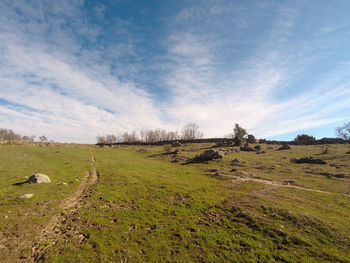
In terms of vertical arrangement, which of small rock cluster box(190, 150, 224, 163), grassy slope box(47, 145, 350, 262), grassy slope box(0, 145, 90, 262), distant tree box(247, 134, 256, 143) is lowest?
grassy slope box(47, 145, 350, 262)

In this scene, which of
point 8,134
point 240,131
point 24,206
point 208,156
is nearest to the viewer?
point 24,206

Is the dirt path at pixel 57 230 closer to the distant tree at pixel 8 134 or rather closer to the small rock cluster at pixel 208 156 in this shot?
the small rock cluster at pixel 208 156

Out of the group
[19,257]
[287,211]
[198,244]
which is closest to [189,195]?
[198,244]

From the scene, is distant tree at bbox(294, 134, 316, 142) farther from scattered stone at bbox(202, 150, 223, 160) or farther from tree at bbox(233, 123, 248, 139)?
scattered stone at bbox(202, 150, 223, 160)

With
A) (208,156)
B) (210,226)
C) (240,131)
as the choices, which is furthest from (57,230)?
(240,131)

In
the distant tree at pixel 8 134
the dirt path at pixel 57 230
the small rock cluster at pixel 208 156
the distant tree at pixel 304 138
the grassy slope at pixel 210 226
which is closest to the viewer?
the dirt path at pixel 57 230

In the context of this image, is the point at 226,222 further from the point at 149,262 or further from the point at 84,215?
the point at 84,215

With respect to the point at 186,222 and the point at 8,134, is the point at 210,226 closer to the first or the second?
the point at 186,222

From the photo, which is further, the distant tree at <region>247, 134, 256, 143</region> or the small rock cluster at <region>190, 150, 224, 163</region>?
the distant tree at <region>247, 134, 256, 143</region>

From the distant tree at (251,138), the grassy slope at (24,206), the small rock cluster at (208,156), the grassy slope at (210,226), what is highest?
the distant tree at (251,138)

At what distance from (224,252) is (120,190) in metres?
12.2

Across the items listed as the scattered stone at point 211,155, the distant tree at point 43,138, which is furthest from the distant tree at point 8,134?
the scattered stone at point 211,155

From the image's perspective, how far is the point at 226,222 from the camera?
1115 centimetres

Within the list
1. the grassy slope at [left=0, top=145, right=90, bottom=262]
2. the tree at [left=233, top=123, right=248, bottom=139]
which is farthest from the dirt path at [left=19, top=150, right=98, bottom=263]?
the tree at [left=233, top=123, right=248, bottom=139]
